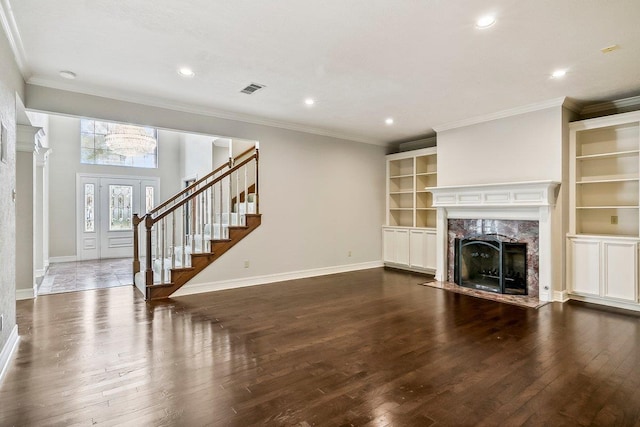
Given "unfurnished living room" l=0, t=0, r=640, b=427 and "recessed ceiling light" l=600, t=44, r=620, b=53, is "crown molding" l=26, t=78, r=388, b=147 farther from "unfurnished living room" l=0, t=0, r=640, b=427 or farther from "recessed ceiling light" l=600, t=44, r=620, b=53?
"recessed ceiling light" l=600, t=44, r=620, b=53

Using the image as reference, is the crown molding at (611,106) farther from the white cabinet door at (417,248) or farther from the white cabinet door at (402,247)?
the white cabinet door at (402,247)

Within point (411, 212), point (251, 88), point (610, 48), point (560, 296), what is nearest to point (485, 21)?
point (610, 48)

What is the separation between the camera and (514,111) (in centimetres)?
496

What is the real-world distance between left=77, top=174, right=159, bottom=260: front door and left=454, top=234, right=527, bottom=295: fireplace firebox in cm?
833

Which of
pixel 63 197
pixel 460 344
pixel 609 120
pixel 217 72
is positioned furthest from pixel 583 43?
pixel 63 197

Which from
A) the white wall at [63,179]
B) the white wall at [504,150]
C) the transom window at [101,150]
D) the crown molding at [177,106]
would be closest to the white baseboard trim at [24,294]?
the crown molding at [177,106]

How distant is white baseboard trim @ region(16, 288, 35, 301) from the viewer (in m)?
4.66

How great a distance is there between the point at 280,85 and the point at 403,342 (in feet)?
10.7

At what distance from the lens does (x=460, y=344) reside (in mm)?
3129

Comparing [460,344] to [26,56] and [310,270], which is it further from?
[26,56]

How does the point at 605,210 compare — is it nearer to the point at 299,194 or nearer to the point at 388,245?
the point at 388,245

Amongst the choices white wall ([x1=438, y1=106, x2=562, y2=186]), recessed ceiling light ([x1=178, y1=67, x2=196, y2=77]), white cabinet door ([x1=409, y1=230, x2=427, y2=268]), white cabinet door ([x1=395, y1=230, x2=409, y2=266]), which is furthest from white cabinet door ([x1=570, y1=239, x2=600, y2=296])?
recessed ceiling light ([x1=178, y1=67, x2=196, y2=77])

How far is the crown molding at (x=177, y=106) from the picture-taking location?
4059mm

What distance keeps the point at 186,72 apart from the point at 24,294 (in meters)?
3.96
